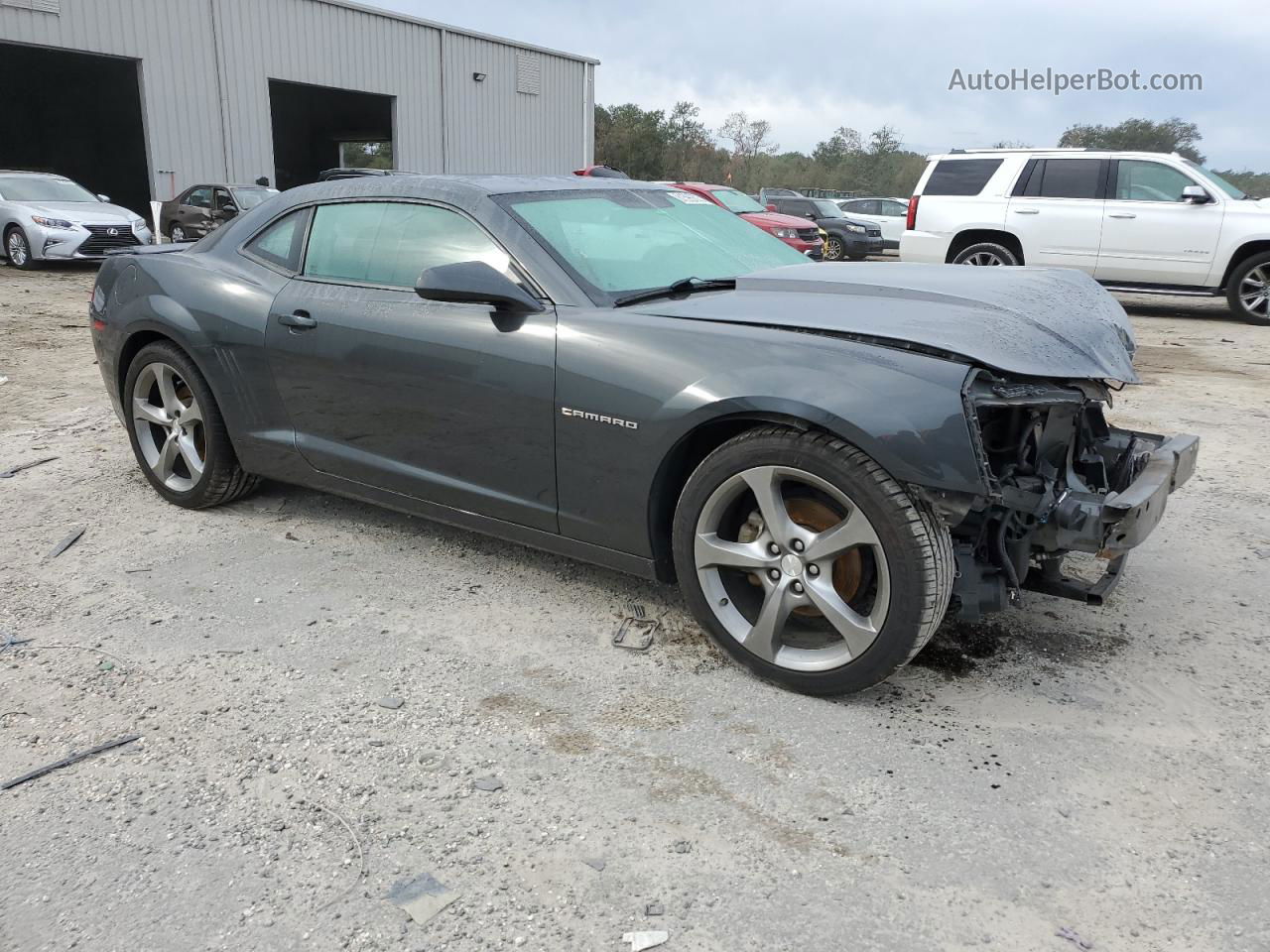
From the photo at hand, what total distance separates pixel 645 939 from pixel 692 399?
148 centimetres

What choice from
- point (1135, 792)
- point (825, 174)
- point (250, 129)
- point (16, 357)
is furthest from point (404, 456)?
point (825, 174)

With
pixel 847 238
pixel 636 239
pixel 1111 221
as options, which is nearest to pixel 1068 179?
pixel 1111 221

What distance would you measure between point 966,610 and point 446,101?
25.4 m

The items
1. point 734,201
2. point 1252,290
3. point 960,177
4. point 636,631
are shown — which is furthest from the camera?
point 734,201

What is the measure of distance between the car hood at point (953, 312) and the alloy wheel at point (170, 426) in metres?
2.35

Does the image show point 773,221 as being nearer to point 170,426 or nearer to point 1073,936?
point 170,426

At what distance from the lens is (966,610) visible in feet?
9.16

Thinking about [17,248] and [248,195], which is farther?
[248,195]

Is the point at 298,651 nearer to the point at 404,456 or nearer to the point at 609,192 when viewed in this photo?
the point at 404,456

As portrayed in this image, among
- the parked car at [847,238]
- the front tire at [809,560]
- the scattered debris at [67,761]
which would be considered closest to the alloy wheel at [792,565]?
the front tire at [809,560]

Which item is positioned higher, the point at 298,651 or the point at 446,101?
the point at 446,101

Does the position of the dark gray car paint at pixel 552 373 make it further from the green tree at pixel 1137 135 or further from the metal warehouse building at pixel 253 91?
the green tree at pixel 1137 135

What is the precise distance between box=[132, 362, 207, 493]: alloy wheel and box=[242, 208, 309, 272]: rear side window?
2.20 feet

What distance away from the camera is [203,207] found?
60.0 feet
